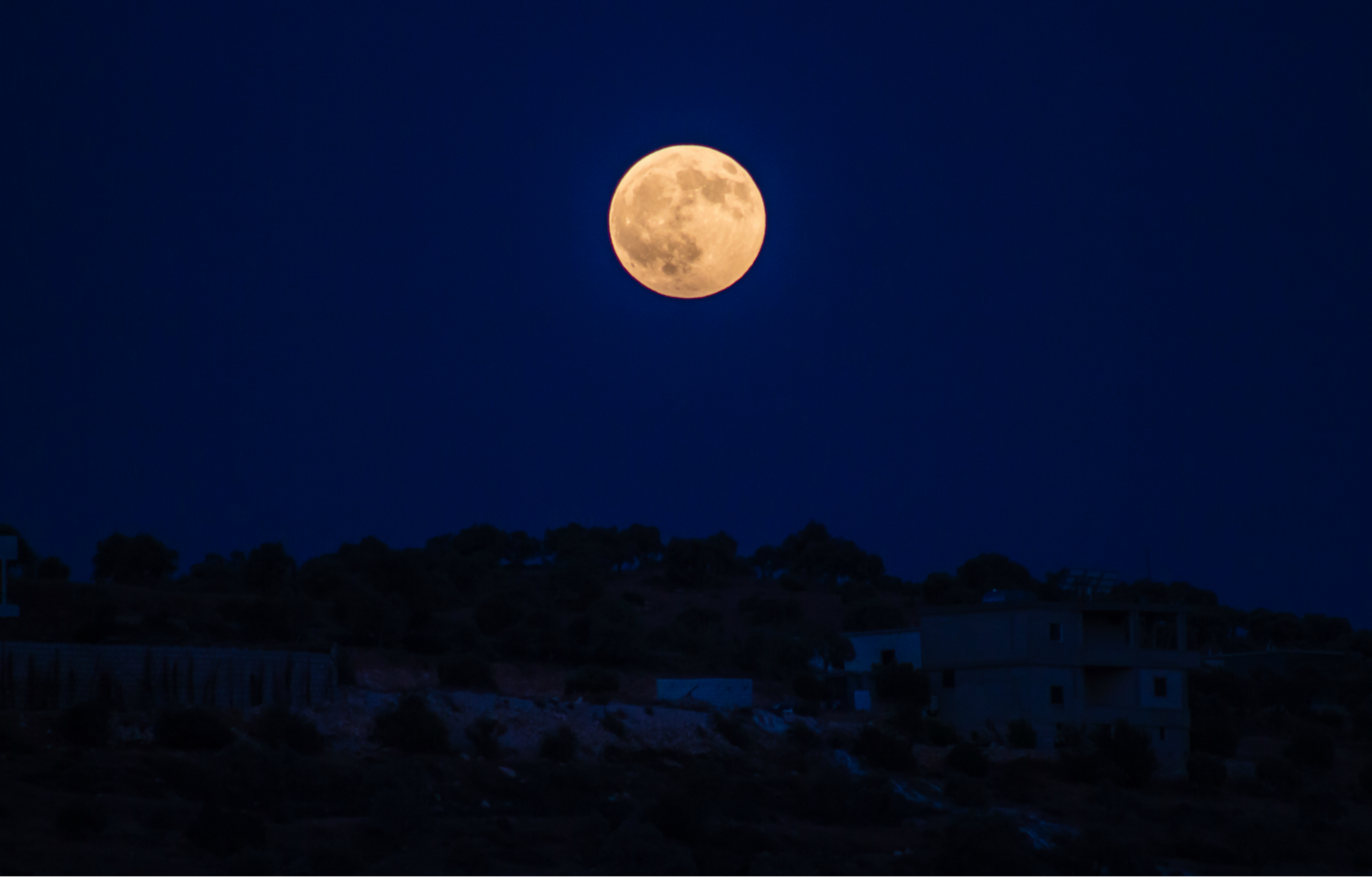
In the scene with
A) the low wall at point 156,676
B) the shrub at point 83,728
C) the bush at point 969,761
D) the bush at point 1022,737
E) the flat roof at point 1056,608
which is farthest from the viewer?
the flat roof at point 1056,608

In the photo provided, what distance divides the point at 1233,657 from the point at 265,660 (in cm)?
6406

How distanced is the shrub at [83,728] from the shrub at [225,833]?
941 centimetres

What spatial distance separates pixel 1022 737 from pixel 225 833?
32828mm

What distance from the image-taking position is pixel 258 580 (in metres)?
90.6

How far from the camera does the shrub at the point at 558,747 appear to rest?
48344 millimetres

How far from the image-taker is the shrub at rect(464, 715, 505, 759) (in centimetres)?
4781

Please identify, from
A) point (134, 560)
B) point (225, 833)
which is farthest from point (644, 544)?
point (225, 833)

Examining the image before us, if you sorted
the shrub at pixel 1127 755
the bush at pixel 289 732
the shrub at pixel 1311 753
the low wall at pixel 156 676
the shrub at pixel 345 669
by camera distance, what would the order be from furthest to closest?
the shrub at pixel 1311 753
the shrub at pixel 345 669
the shrub at pixel 1127 755
the bush at pixel 289 732
the low wall at pixel 156 676

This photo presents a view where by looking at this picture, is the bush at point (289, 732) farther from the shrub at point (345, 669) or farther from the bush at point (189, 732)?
the shrub at point (345, 669)

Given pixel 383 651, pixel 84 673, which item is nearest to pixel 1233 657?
pixel 383 651

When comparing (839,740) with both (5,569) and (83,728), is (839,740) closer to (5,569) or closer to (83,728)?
(83,728)

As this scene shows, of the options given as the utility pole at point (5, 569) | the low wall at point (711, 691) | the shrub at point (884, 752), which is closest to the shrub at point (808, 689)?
the low wall at point (711, 691)

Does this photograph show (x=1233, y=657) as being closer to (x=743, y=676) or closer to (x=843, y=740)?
(x=743, y=676)

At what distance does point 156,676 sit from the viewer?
45.3 m
